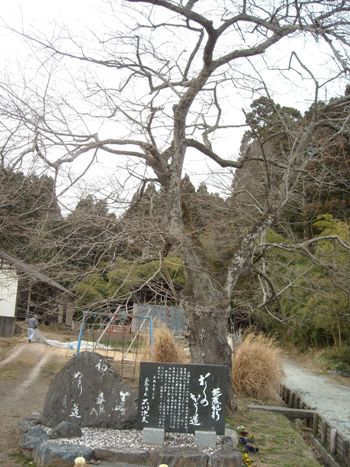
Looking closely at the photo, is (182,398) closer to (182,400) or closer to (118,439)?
(182,400)

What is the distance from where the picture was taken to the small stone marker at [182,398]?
265 inches

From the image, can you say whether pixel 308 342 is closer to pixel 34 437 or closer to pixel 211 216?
pixel 211 216

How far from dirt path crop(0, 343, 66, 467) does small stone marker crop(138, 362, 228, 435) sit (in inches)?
66.7

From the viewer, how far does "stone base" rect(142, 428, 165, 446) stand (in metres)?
6.51

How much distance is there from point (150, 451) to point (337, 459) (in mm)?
4695

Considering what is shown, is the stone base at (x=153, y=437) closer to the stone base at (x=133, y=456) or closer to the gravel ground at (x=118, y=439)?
the gravel ground at (x=118, y=439)

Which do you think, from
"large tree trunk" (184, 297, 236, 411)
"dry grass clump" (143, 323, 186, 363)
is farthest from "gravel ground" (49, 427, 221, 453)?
"dry grass clump" (143, 323, 186, 363)

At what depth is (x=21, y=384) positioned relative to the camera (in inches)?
492

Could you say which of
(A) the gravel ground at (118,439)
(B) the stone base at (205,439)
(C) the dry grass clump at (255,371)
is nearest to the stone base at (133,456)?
(A) the gravel ground at (118,439)

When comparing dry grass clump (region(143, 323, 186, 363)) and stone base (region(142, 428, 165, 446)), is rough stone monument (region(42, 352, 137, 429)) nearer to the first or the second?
stone base (region(142, 428, 165, 446))

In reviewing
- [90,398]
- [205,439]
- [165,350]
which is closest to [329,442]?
[165,350]

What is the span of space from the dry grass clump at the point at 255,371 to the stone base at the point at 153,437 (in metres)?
5.20

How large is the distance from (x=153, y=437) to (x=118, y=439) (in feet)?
1.49

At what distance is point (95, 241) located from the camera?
7.70 metres
